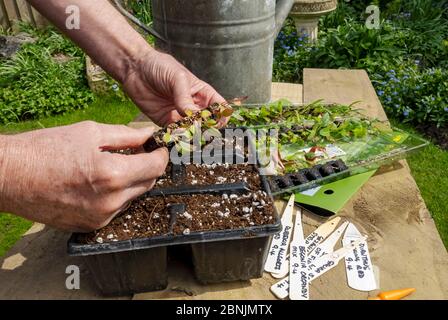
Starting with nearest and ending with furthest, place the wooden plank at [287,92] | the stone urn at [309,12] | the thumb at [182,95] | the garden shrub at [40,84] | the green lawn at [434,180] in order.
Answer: the thumb at [182,95], the wooden plank at [287,92], the green lawn at [434,180], the garden shrub at [40,84], the stone urn at [309,12]

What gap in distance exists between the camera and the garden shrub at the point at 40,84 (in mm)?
3252

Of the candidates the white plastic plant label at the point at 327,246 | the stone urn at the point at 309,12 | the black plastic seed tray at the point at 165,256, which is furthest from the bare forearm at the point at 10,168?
the stone urn at the point at 309,12

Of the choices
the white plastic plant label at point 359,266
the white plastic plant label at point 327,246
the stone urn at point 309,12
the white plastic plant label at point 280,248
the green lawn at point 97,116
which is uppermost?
the white plastic plant label at point 280,248

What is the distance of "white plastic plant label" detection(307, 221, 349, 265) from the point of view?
1.07 m

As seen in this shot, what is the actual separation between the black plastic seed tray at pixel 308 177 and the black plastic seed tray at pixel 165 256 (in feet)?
0.82

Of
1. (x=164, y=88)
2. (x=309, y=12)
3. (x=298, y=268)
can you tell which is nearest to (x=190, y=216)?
(x=298, y=268)

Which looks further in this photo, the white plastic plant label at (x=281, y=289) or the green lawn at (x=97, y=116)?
the green lawn at (x=97, y=116)

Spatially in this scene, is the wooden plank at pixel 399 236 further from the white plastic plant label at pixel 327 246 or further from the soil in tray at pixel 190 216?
the soil in tray at pixel 190 216

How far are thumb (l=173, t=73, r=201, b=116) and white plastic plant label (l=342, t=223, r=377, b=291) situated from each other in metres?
0.56

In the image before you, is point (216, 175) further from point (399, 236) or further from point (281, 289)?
point (399, 236)

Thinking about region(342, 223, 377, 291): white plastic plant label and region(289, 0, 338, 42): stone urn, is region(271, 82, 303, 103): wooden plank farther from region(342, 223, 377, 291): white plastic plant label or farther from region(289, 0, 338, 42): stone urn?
region(289, 0, 338, 42): stone urn

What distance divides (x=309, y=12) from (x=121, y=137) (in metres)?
3.04

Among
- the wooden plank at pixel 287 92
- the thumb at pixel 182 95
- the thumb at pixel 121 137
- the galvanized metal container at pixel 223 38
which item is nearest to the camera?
the thumb at pixel 121 137
